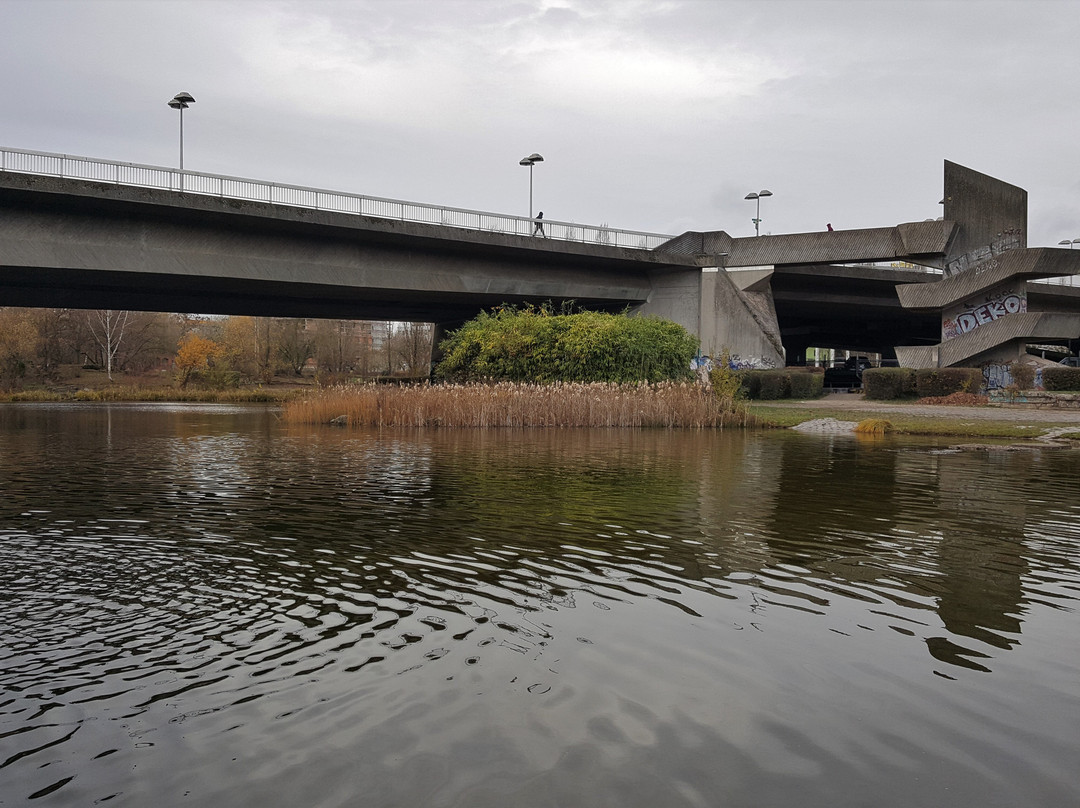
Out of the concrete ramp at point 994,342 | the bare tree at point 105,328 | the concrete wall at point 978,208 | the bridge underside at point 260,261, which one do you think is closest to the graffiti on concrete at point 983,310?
the concrete ramp at point 994,342

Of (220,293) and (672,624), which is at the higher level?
(220,293)

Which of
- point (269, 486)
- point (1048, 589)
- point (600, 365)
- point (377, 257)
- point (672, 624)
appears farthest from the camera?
point (377, 257)

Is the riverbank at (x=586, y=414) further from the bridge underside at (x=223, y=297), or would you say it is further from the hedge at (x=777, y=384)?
the hedge at (x=777, y=384)

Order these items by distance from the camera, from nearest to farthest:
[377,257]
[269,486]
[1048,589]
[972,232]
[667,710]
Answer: [667,710], [1048,589], [269,486], [377,257], [972,232]

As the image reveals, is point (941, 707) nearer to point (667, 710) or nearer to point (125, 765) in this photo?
point (667, 710)

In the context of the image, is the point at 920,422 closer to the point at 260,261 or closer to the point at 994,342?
the point at 994,342

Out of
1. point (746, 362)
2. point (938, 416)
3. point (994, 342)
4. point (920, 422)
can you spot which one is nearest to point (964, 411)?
point (938, 416)

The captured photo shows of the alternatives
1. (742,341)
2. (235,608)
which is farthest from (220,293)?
(235,608)

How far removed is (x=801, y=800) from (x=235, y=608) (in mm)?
3490

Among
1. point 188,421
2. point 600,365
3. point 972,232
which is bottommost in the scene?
point 188,421

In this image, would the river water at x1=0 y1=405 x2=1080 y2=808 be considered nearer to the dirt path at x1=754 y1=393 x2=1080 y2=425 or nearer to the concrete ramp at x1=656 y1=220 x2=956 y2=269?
the dirt path at x1=754 y1=393 x2=1080 y2=425

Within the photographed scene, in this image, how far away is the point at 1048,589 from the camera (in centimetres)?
584

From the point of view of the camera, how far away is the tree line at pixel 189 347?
6700cm

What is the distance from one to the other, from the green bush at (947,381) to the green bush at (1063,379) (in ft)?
17.0
